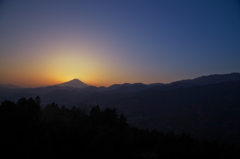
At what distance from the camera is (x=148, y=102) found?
151m

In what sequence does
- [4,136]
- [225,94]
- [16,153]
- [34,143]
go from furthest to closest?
[225,94]
[4,136]
[34,143]
[16,153]

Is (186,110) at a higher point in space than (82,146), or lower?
lower

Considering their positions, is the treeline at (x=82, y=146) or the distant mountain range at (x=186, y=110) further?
the distant mountain range at (x=186, y=110)

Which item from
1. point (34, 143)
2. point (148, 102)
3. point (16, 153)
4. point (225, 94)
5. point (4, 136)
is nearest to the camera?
point (16, 153)

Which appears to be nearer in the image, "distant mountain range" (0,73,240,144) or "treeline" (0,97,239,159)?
"treeline" (0,97,239,159)

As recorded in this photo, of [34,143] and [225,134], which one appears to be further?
[225,134]

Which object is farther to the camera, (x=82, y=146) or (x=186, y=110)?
(x=186, y=110)

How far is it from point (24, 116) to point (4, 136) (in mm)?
5740

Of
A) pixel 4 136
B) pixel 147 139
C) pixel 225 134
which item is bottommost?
pixel 225 134

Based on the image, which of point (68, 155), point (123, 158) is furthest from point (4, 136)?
point (123, 158)

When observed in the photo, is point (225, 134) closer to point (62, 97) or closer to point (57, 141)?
point (57, 141)

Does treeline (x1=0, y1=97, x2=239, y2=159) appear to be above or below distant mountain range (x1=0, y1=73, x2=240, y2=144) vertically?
above

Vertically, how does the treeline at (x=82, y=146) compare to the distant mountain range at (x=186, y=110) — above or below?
above

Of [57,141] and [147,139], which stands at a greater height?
[57,141]
